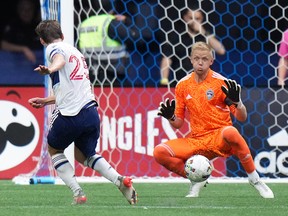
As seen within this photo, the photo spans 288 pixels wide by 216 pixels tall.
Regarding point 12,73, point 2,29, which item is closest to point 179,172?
point 12,73

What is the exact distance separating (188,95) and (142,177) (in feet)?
8.49

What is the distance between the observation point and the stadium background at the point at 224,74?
12391 mm

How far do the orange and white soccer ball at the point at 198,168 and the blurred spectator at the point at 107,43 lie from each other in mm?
3388

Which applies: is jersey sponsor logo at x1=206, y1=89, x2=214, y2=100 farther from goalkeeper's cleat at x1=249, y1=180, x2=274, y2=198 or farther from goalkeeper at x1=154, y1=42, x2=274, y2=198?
goalkeeper's cleat at x1=249, y1=180, x2=274, y2=198

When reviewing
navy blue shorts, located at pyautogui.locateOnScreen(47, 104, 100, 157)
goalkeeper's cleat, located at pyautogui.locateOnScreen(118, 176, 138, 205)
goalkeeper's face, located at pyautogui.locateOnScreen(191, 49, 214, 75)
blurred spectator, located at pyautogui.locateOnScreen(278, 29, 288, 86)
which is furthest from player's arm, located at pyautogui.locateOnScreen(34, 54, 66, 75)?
blurred spectator, located at pyautogui.locateOnScreen(278, 29, 288, 86)

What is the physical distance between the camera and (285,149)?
12.4 m

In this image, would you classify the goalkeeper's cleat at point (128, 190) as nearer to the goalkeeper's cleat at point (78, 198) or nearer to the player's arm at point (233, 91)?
the goalkeeper's cleat at point (78, 198)

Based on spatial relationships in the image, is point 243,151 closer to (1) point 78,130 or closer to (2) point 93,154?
(2) point 93,154

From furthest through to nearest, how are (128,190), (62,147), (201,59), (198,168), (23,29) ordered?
(23,29) < (201,59) < (198,168) < (62,147) < (128,190)

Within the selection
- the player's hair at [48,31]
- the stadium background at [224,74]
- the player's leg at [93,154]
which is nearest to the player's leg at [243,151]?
the player's leg at [93,154]

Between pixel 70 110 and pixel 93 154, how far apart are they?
1.36 feet

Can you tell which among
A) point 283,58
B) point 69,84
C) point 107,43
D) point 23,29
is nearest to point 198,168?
point 69,84

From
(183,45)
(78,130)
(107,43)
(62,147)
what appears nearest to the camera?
(78,130)

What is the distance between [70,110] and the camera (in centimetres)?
902
